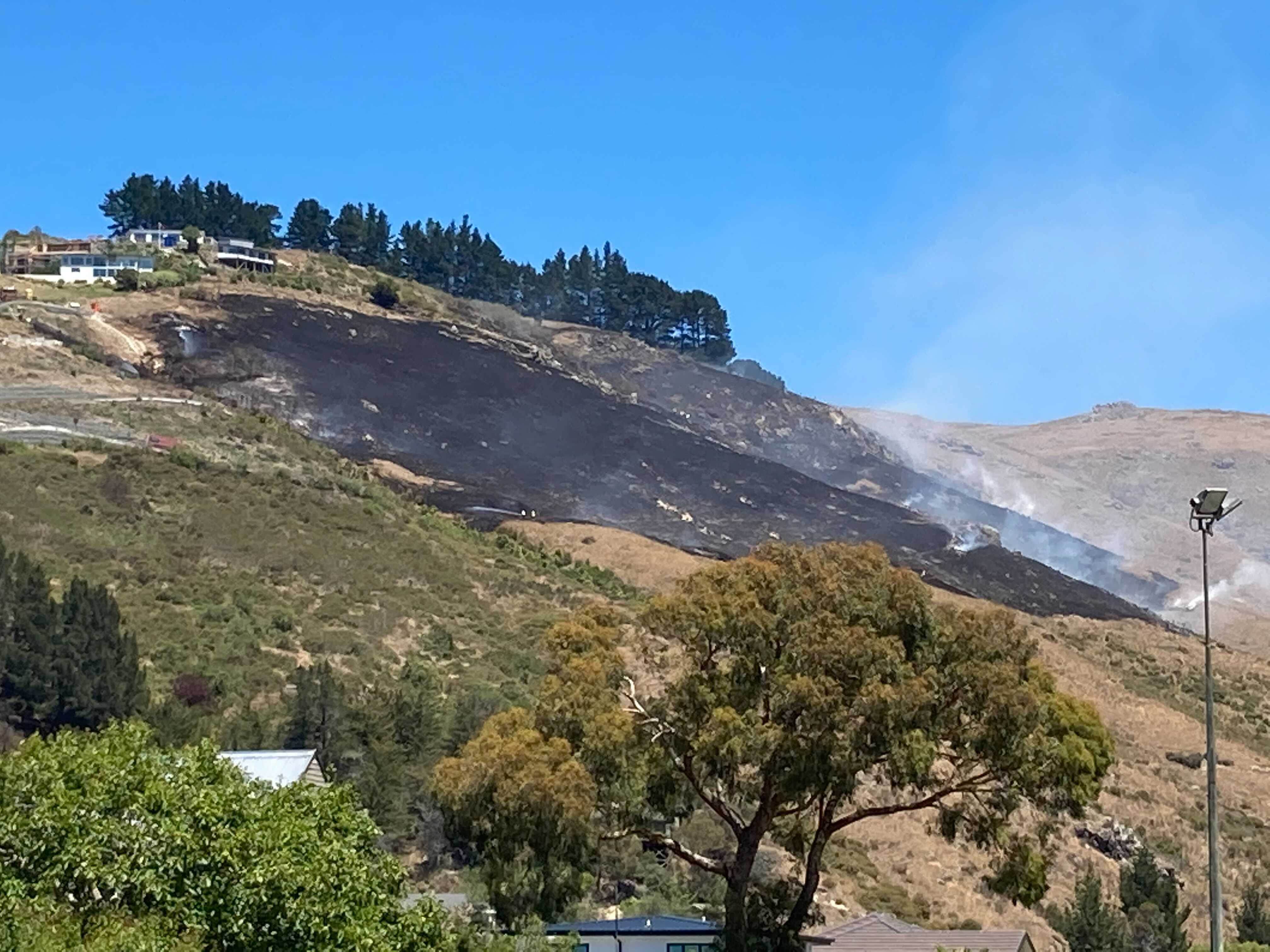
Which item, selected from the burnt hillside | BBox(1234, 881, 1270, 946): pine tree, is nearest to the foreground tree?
BBox(1234, 881, 1270, 946): pine tree

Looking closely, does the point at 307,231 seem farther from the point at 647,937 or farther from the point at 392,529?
the point at 647,937

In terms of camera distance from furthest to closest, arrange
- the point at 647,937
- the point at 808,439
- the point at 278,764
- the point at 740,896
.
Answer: the point at 808,439
the point at 278,764
the point at 647,937
the point at 740,896

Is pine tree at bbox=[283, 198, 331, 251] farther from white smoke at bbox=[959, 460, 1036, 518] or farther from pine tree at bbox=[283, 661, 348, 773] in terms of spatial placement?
pine tree at bbox=[283, 661, 348, 773]

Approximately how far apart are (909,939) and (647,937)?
5.94 meters

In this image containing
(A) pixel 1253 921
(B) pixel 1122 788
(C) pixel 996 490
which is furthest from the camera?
(C) pixel 996 490

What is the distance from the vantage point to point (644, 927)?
1375 inches

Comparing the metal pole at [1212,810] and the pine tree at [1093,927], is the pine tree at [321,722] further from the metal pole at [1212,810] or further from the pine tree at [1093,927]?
the metal pole at [1212,810]

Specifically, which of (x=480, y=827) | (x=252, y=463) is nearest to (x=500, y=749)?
(x=480, y=827)

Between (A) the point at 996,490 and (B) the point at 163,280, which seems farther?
(A) the point at 996,490

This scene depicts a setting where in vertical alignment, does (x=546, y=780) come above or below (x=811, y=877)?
above

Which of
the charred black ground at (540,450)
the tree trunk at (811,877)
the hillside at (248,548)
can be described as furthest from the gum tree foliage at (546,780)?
the charred black ground at (540,450)

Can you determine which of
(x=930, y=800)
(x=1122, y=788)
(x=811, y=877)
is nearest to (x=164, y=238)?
(x=1122, y=788)

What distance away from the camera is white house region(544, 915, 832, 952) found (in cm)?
3428

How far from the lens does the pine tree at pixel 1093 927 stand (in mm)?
45344
